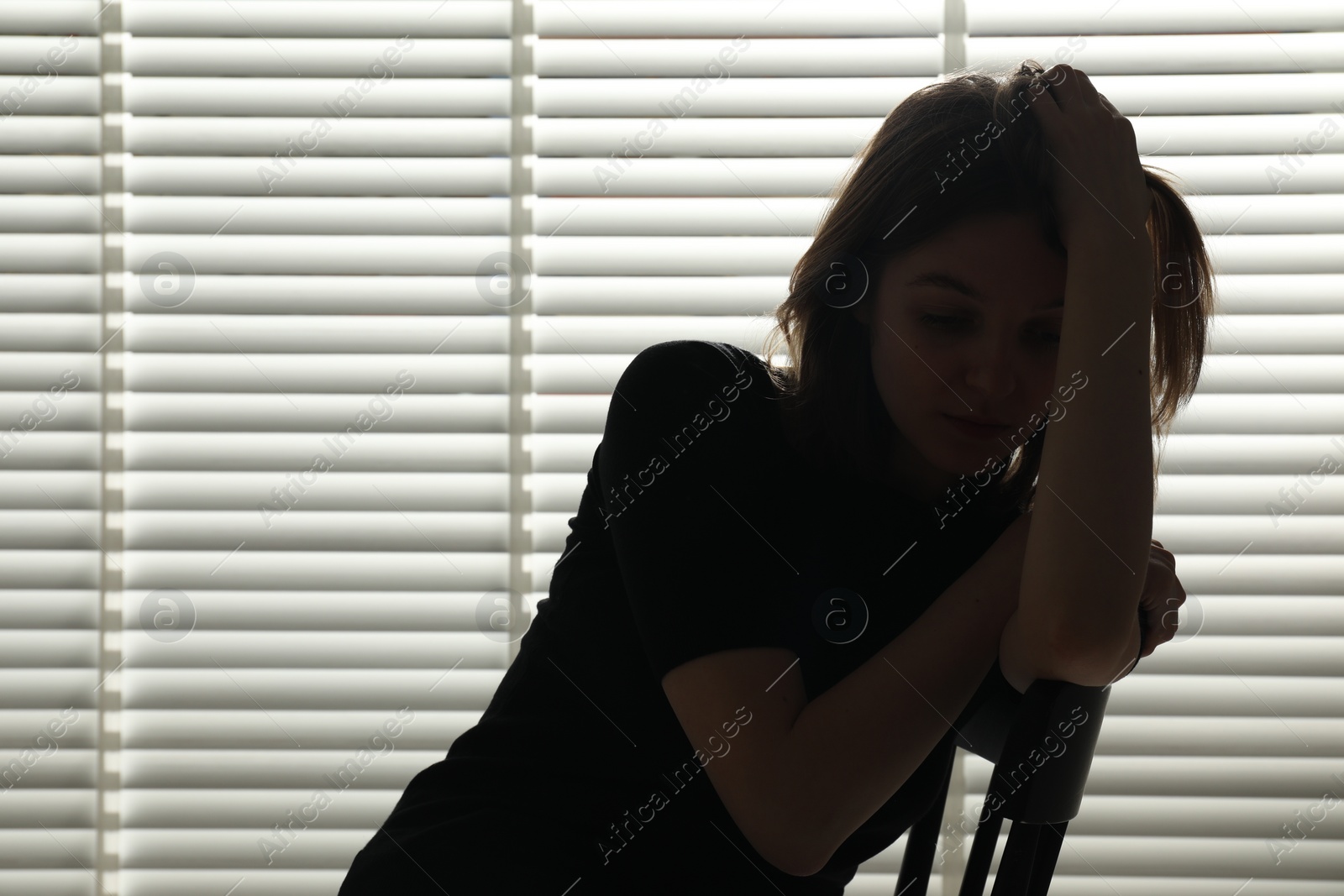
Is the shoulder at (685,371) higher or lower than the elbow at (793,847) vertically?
higher

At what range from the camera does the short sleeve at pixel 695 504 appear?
2.03ft

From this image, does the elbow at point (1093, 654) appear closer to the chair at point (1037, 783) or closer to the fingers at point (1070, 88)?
the chair at point (1037, 783)

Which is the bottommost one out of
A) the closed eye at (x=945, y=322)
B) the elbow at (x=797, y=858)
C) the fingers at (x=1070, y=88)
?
the elbow at (x=797, y=858)

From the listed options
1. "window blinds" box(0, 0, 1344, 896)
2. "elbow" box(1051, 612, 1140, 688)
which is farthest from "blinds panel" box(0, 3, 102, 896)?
"elbow" box(1051, 612, 1140, 688)

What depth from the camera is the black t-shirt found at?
0.64 meters

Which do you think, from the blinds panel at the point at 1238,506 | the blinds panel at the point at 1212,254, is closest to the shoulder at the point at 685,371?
the blinds panel at the point at 1212,254

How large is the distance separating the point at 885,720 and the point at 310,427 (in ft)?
3.46

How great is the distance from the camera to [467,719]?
134 cm

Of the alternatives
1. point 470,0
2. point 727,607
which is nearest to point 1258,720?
point 727,607

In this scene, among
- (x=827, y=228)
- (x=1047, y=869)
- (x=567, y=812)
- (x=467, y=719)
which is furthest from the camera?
(x=467, y=719)

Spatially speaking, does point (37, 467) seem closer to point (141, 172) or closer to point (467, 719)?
point (141, 172)

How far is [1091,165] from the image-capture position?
0.65m

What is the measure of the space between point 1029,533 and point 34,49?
64.3 inches

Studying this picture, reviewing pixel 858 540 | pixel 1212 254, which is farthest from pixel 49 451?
pixel 1212 254
